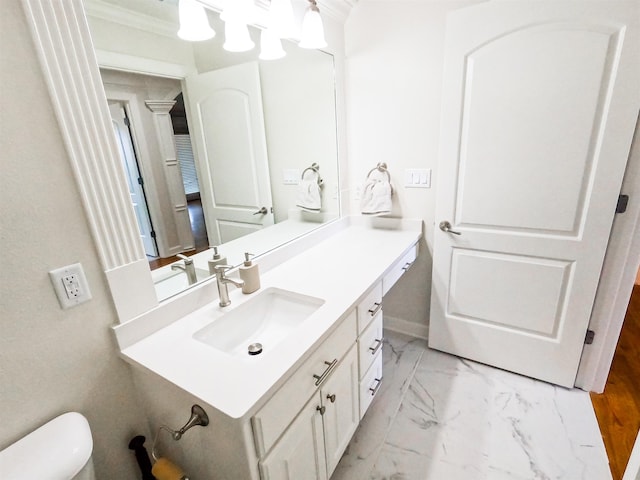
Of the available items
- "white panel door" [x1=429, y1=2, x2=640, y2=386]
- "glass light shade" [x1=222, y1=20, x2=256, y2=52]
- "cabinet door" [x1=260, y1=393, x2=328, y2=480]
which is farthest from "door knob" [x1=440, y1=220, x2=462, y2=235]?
"glass light shade" [x1=222, y1=20, x2=256, y2=52]

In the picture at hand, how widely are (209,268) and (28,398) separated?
619 mm

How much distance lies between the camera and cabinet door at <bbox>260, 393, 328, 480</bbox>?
0.85 m

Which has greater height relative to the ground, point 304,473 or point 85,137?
point 85,137

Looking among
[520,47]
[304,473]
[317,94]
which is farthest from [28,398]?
[520,47]

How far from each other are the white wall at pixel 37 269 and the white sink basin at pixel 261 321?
0.32 meters

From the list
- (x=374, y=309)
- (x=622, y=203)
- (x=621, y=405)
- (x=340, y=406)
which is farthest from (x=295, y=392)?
(x=621, y=405)

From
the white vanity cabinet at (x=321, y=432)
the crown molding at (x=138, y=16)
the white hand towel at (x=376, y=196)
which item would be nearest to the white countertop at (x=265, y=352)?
the white vanity cabinet at (x=321, y=432)

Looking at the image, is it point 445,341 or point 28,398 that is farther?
point 445,341

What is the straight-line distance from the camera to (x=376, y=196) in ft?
6.43

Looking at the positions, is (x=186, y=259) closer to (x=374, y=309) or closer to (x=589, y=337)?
(x=374, y=309)

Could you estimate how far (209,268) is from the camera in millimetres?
1242

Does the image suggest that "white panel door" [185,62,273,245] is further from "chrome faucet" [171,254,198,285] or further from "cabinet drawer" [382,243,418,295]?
"cabinet drawer" [382,243,418,295]

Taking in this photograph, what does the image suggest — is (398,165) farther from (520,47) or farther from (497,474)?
(497,474)

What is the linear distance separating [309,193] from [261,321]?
0.91 meters
